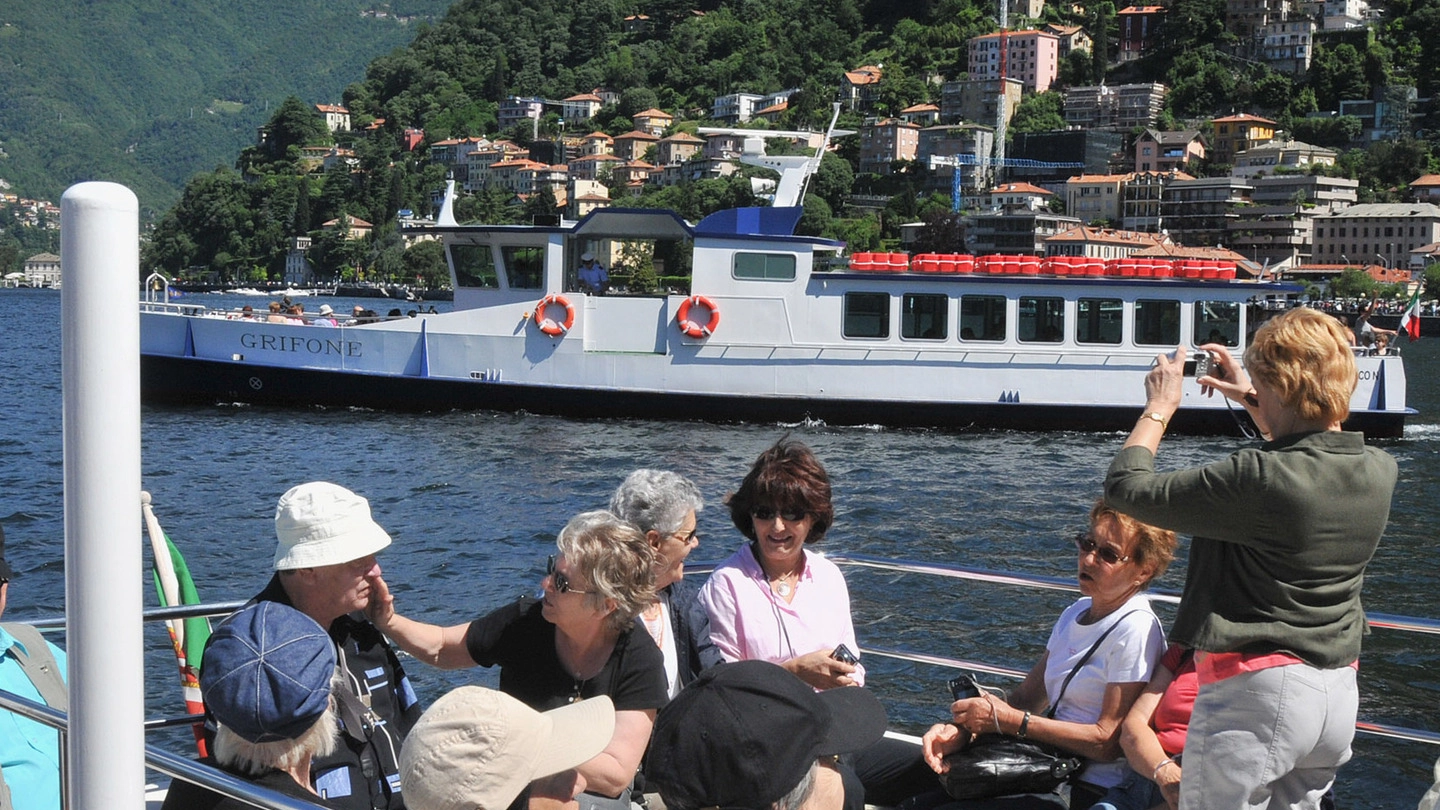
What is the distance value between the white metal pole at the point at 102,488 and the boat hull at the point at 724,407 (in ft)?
51.3

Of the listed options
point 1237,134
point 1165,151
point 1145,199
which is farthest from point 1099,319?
point 1237,134

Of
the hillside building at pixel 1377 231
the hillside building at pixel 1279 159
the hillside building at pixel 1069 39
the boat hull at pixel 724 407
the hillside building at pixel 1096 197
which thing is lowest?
the boat hull at pixel 724 407

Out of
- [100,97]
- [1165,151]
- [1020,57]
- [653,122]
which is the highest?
[1020,57]

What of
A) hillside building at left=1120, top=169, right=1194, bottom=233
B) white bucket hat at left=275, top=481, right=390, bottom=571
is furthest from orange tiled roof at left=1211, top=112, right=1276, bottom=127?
white bucket hat at left=275, top=481, right=390, bottom=571

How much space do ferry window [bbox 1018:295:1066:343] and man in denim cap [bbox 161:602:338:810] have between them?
1538cm

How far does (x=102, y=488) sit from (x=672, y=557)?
6.03 ft

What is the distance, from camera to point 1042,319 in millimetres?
16828

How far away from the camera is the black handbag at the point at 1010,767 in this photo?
2.70 meters

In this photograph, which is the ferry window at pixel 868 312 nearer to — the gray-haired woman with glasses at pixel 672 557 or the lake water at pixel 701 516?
the lake water at pixel 701 516

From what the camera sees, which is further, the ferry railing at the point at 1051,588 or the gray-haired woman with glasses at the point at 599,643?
the ferry railing at the point at 1051,588

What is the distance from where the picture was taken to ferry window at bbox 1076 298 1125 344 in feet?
55.1

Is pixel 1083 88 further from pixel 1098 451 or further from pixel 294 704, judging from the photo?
pixel 294 704

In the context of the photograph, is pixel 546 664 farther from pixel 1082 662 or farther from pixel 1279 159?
pixel 1279 159

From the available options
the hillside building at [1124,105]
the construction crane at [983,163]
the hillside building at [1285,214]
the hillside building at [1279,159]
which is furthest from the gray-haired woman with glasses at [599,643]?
the hillside building at [1124,105]
